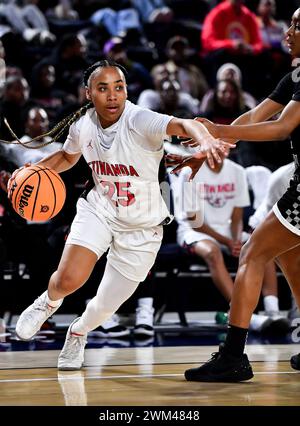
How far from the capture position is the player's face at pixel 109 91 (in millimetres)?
4922

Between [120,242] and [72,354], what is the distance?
0.73m

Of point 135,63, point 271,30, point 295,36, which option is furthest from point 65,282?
point 271,30

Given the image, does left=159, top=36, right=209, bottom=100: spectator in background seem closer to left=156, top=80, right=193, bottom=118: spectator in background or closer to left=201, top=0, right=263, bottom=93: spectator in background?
left=201, top=0, right=263, bottom=93: spectator in background

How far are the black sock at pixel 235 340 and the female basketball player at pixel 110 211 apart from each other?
70 cm

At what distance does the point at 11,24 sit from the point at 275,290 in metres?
6.05

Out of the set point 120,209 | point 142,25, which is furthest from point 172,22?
point 120,209

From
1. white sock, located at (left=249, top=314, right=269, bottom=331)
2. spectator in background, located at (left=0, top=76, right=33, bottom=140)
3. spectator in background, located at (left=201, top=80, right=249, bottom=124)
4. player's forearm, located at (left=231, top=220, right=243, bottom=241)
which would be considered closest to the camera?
white sock, located at (left=249, top=314, right=269, bottom=331)

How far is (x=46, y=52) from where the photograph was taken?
439 inches

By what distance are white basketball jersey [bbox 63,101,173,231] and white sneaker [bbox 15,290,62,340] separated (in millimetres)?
637

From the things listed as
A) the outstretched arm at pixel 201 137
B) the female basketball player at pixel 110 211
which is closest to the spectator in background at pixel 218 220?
the female basketball player at pixel 110 211

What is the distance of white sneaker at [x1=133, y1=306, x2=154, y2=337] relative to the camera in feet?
22.8

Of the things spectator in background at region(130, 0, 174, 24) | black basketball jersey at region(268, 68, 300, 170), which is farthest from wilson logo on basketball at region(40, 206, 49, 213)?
spectator in background at region(130, 0, 174, 24)

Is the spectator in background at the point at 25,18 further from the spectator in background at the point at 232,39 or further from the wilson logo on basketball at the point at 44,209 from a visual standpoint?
the wilson logo on basketball at the point at 44,209

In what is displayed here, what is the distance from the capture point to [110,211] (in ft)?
16.5
